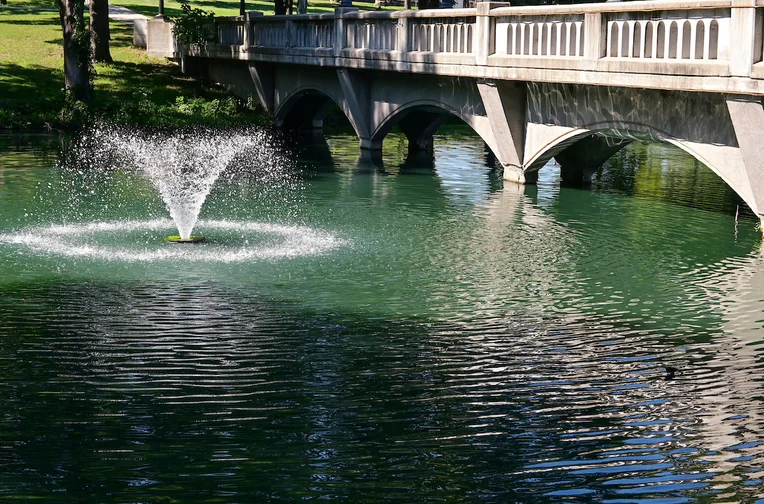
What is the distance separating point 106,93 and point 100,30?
499 centimetres

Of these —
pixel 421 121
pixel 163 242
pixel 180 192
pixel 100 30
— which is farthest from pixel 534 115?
pixel 100 30

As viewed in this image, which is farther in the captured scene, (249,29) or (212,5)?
(212,5)

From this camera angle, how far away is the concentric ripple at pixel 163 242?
57.6 feet

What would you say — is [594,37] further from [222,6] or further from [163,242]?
[222,6]

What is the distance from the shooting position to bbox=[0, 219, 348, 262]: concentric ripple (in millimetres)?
17562

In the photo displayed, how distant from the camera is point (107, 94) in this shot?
135 feet

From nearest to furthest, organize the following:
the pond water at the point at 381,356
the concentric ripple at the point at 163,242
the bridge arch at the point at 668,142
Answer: the pond water at the point at 381,356
the concentric ripple at the point at 163,242
the bridge arch at the point at 668,142

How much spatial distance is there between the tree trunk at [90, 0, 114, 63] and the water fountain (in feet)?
27.5

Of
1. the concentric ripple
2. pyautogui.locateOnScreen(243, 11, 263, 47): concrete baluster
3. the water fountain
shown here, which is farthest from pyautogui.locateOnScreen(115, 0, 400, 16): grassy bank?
the concentric ripple

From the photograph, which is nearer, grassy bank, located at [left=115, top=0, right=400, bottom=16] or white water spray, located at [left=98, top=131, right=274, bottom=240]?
white water spray, located at [left=98, top=131, right=274, bottom=240]

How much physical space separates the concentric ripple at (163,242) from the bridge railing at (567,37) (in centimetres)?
572

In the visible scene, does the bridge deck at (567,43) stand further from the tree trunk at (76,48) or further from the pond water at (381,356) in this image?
the tree trunk at (76,48)

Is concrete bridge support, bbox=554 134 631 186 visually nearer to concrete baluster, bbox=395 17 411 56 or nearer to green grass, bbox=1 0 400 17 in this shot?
concrete baluster, bbox=395 17 411 56

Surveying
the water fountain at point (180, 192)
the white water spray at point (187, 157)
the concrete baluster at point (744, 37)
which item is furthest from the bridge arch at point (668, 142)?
the white water spray at point (187, 157)
